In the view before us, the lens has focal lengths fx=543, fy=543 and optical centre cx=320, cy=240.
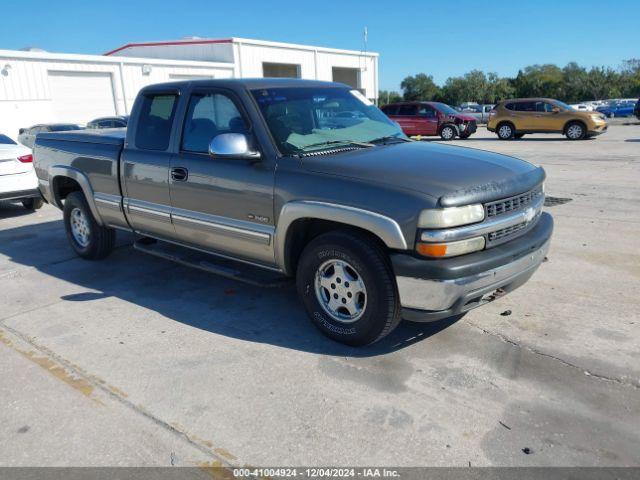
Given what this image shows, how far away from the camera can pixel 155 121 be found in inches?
200

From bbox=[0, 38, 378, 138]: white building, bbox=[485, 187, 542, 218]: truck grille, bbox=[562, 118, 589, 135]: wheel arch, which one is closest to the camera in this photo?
bbox=[485, 187, 542, 218]: truck grille

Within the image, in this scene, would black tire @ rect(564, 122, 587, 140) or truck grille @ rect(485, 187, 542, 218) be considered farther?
black tire @ rect(564, 122, 587, 140)

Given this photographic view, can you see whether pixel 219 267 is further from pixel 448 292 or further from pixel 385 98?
pixel 385 98

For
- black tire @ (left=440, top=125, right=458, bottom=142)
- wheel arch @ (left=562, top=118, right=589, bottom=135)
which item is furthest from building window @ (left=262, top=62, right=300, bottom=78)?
wheel arch @ (left=562, top=118, right=589, bottom=135)

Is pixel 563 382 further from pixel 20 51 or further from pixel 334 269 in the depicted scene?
pixel 20 51

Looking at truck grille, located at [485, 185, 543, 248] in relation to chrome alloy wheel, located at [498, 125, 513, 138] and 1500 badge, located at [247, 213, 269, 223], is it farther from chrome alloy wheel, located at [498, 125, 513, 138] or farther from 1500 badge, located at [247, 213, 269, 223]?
chrome alloy wheel, located at [498, 125, 513, 138]

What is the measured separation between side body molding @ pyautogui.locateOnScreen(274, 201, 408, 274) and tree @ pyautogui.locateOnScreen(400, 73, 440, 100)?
8830 centimetres

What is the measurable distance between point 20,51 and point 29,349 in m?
25.7

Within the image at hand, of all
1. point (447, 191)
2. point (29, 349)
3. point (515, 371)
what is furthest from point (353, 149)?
point (29, 349)

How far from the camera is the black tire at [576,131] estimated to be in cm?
2037

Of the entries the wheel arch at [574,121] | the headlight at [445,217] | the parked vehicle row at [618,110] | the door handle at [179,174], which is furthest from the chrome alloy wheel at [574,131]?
the parked vehicle row at [618,110]

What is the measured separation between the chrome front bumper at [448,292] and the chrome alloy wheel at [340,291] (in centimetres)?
35

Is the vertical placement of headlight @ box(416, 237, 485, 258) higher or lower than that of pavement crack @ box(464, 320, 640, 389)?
higher

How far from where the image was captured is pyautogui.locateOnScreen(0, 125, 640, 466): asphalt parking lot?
9.38ft
